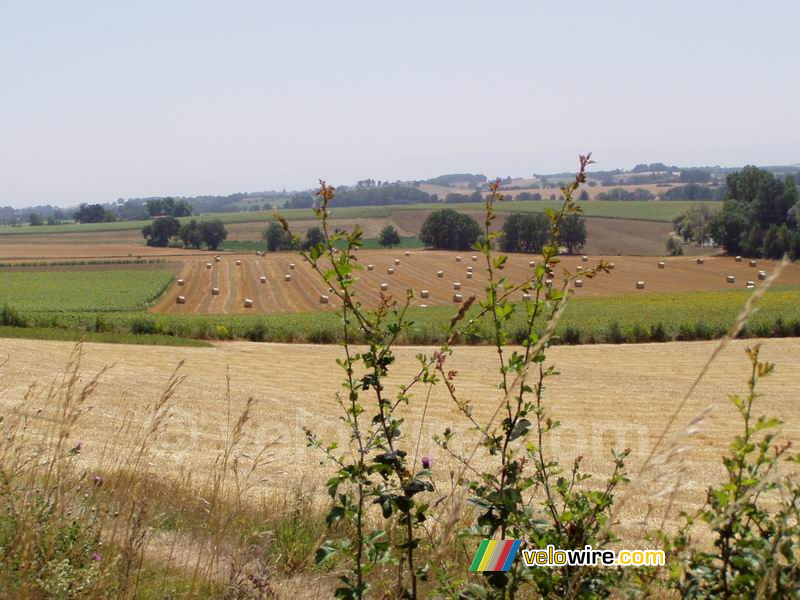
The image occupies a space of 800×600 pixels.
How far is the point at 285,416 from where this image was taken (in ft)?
50.4

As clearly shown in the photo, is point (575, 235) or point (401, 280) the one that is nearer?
point (401, 280)

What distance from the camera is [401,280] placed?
59.8 m

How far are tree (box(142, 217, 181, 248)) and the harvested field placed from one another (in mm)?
36192

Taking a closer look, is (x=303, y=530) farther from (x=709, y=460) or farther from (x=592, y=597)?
(x=709, y=460)

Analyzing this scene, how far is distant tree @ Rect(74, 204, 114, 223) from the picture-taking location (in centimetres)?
15875

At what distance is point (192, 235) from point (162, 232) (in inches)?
215

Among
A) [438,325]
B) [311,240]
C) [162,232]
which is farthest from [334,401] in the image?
[162,232]

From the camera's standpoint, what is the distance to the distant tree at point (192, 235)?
341 ft

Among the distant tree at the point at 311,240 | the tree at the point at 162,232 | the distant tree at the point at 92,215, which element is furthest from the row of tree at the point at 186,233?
the distant tree at the point at 311,240

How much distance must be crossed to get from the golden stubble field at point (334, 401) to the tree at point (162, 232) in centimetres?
7815

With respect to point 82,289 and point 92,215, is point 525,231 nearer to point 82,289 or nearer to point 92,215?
point 82,289

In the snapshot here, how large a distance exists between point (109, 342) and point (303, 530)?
26430 mm

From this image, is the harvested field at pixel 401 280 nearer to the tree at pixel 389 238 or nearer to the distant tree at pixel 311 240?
the tree at pixel 389 238

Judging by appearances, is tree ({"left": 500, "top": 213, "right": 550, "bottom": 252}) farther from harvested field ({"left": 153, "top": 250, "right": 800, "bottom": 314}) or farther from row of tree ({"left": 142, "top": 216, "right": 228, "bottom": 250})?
row of tree ({"left": 142, "top": 216, "right": 228, "bottom": 250})
